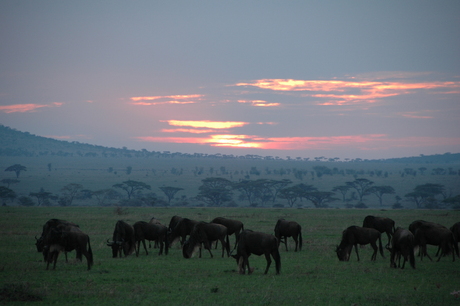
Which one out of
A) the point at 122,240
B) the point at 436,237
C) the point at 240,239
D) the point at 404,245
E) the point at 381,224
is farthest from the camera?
the point at 381,224

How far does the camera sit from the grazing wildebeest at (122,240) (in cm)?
2073

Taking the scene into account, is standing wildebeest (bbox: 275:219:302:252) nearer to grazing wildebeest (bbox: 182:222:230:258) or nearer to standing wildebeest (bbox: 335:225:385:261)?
grazing wildebeest (bbox: 182:222:230:258)

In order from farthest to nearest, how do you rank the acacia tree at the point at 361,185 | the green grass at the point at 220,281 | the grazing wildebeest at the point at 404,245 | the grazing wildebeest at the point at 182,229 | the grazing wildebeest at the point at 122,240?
the acacia tree at the point at 361,185, the grazing wildebeest at the point at 182,229, the grazing wildebeest at the point at 122,240, the grazing wildebeest at the point at 404,245, the green grass at the point at 220,281

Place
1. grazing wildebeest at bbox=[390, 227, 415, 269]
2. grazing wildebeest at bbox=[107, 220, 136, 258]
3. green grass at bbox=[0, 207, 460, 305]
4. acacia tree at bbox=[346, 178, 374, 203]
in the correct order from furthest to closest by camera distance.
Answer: acacia tree at bbox=[346, 178, 374, 203] → grazing wildebeest at bbox=[107, 220, 136, 258] → grazing wildebeest at bbox=[390, 227, 415, 269] → green grass at bbox=[0, 207, 460, 305]

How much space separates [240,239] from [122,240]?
6.81 metres

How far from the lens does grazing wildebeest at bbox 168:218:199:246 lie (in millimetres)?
23719

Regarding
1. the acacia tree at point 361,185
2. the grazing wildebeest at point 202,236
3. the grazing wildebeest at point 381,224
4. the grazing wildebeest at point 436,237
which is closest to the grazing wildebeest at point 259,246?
the grazing wildebeest at point 202,236

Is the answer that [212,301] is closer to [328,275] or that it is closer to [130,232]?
[328,275]

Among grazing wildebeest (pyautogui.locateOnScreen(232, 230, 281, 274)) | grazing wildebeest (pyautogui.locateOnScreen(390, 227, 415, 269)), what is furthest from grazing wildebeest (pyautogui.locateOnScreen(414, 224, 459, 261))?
grazing wildebeest (pyautogui.locateOnScreen(232, 230, 281, 274))

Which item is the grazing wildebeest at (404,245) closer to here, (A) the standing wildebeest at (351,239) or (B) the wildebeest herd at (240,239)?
(B) the wildebeest herd at (240,239)

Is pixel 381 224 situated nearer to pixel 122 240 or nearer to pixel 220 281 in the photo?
pixel 220 281

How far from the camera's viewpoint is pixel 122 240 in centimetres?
2116

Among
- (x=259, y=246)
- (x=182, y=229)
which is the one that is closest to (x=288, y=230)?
(x=182, y=229)

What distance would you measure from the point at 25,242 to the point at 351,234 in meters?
16.6
